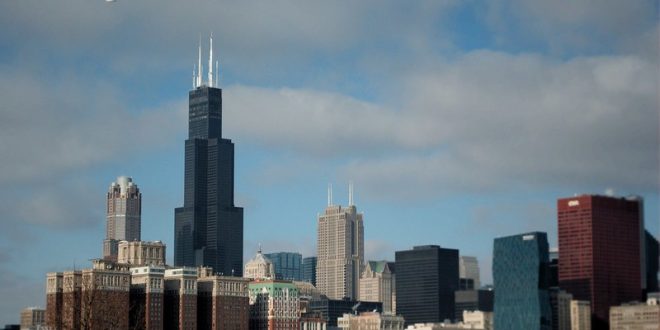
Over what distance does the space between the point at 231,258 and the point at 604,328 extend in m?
99.2

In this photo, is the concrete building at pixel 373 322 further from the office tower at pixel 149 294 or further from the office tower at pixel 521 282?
the office tower at pixel 521 282

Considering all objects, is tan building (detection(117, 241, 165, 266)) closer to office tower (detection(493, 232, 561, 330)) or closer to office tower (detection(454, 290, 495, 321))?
office tower (detection(454, 290, 495, 321))

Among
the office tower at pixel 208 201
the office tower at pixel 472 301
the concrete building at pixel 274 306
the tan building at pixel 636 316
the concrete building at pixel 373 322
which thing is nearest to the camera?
the tan building at pixel 636 316

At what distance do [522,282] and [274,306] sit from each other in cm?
3145

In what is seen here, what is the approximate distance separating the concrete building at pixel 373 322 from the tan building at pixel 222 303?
1523cm

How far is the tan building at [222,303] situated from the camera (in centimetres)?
11935

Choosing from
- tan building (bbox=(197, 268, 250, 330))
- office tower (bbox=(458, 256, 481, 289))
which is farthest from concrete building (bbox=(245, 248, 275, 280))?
office tower (bbox=(458, 256, 481, 289))

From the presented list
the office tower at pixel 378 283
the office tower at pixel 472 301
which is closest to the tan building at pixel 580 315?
the office tower at pixel 472 301

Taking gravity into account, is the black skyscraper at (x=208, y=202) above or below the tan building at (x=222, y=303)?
above

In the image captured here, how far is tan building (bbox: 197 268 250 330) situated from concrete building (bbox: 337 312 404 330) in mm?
15229

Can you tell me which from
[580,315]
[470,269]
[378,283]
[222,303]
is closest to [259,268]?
[378,283]

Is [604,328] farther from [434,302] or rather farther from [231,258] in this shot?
[231,258]

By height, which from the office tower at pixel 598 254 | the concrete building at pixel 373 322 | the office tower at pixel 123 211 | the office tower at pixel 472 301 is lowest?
the concrete building at pixel 373 322

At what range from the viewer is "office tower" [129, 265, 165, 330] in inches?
4481
